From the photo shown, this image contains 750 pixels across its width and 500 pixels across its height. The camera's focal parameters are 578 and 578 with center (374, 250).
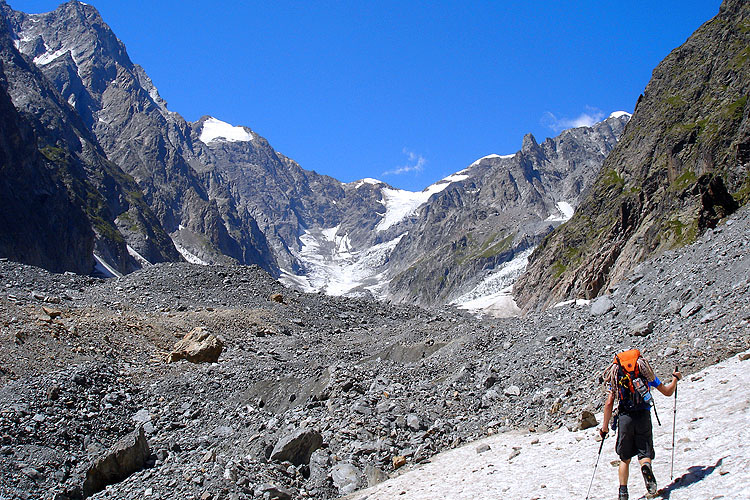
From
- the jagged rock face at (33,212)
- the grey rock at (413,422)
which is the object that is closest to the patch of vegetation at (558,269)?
the grey rock at (413,422)

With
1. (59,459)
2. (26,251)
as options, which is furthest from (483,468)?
(26,251)

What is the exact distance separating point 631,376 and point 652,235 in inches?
2565

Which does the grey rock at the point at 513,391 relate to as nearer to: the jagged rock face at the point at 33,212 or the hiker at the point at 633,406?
the hiker at the point at 633,406

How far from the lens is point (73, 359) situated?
85.5ft

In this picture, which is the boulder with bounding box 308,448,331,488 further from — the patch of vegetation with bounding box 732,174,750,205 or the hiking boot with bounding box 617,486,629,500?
the patch of vegetation with bounding box 732,174,750,205

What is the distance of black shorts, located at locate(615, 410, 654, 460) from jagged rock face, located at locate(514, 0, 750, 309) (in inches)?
1591

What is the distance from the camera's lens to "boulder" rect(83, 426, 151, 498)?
1712 centimetres

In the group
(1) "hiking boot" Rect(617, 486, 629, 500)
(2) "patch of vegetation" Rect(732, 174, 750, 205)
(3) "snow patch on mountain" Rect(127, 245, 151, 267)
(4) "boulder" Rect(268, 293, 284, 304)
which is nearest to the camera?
(1) "hiking boot" Rect(617, 486, 629, 500)

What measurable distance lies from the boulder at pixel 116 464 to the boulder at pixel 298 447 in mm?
4572

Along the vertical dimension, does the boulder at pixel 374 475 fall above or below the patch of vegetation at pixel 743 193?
below

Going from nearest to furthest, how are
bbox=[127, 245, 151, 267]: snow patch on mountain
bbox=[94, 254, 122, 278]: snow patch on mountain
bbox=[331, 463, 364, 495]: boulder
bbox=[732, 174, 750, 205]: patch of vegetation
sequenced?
bbox=[331, 463, 364, 495]: boulder < bbox=[732, 174, 750, 205]: patch of vegetation < bbox=[94, 254, 122, 278]: snow patch on mountain < bbox=[127, 245, 151, 267]: snow patch on mountain

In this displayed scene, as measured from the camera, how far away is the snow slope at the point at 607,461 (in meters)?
9.38

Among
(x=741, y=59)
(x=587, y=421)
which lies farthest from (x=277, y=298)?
(x=741, y=59)

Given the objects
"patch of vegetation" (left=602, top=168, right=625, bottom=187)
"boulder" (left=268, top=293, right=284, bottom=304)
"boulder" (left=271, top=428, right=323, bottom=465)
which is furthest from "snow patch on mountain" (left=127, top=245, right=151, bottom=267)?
"boulder" (left=271, top=428, right=323, bottom=465)
